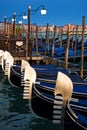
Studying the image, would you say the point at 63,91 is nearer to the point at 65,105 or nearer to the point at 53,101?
the point at 65,105

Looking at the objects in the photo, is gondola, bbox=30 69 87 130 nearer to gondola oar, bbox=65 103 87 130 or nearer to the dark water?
gondola oar, bbox=65 103 87 130

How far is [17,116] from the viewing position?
800cm

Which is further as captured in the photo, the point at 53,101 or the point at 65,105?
the point at 53,101

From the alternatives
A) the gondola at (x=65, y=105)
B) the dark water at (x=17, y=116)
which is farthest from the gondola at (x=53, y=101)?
the dark water at (x=17, y=116)

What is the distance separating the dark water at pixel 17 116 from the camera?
7.22 metres

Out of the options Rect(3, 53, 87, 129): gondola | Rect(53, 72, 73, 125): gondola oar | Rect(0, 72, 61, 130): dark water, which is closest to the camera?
Rect(53, 72, 73, 125): gondola oar

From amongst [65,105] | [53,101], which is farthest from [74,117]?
[53,101]

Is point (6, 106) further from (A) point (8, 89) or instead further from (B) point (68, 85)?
(B) point (68, 85)

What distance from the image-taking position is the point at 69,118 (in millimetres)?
5367

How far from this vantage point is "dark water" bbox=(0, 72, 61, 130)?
7.22m

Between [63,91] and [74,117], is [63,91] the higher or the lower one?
the higher one

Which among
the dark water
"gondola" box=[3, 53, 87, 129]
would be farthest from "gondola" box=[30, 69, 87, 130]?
the dark water

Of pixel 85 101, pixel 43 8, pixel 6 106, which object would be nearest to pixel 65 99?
pixel 85 101

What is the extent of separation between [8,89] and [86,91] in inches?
193
